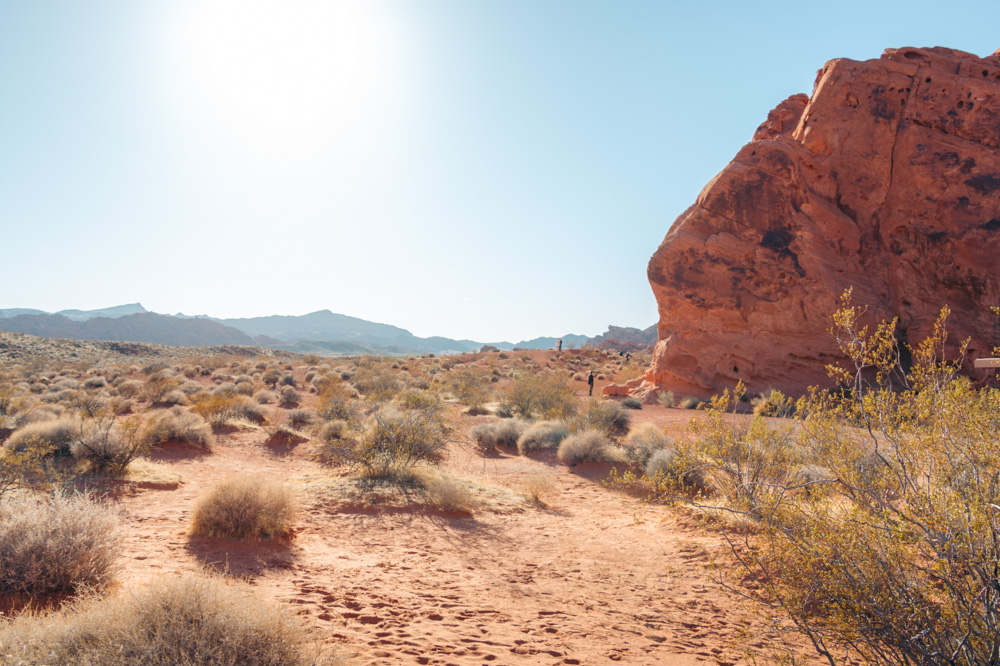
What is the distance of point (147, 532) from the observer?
20.1ft

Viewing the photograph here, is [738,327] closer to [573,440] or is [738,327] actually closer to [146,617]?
[573,440]

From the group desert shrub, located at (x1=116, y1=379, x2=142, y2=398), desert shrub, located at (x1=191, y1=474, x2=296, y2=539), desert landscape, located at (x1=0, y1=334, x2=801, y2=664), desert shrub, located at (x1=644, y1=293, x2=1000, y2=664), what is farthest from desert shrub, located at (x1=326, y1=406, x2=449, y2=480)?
desert shrub, located at (x1=116, y1=379, x2=142, y2=398)

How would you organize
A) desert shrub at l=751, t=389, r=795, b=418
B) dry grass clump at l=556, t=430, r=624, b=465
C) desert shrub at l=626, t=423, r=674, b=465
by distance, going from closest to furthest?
desert shrub at l=751, t=389, r=795, b=418 < desert shrub at l=626, t=423, r=674, b=465 < dry grass clump at l=556, t=430, r=624, b=465

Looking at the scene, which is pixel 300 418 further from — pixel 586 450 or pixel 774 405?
pixel 774 405

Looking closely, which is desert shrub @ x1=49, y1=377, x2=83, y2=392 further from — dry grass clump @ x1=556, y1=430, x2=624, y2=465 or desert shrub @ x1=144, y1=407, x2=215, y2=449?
dry grass clump @ x1=556, y1=430, x2=624, y2=465

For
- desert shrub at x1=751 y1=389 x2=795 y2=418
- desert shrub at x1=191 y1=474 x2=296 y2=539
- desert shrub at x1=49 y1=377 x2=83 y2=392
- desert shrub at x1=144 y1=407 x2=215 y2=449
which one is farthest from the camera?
desert shrub at x1=49 y1=377 x2=83 y2=392

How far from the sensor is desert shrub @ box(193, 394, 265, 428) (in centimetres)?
1476

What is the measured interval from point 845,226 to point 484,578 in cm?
2090

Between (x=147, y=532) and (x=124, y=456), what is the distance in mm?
3718

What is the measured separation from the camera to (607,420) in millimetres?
15602

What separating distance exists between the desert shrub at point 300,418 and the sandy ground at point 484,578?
6.92 metres

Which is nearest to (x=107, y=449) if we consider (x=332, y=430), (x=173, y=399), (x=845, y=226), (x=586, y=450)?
(x=332, y=430)

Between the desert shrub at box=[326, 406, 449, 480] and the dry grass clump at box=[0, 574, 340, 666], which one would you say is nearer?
the dry grass clump at box=[0, 574, 340, 666]

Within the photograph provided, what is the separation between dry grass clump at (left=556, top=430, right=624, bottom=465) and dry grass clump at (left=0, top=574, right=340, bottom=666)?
33.1 feet
